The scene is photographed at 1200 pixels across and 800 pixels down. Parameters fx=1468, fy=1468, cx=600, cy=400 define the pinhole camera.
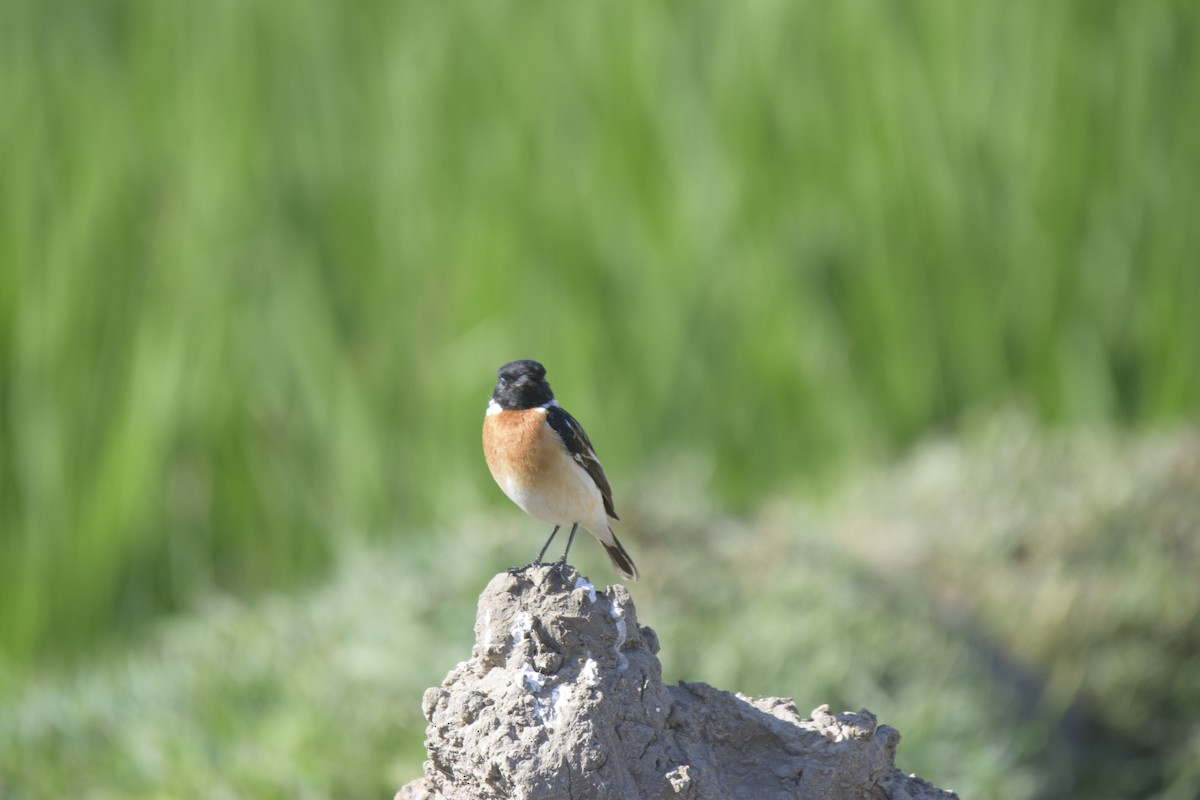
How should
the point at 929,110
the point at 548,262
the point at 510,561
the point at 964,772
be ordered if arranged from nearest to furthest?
1. the point at 964,772
2. the point at 510,561
3. the point at 548,262
4. the point at 929,110

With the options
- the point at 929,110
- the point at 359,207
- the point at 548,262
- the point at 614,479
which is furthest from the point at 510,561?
the point at 929,110

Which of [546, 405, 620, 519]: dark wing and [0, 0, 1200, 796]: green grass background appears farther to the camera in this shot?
[0, 0, 1200, 796]: green grass background

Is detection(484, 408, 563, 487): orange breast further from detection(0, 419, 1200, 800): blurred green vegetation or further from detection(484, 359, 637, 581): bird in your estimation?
detection(0, 419, 1200, 800): blurred green vegetation

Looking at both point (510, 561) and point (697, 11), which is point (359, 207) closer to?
point (697, 11)

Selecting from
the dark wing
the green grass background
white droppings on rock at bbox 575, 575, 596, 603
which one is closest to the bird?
the dark wing

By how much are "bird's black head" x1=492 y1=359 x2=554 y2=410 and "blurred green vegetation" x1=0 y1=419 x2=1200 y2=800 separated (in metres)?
1.46

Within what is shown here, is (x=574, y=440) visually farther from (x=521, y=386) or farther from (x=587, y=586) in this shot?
(x=587, y=586)

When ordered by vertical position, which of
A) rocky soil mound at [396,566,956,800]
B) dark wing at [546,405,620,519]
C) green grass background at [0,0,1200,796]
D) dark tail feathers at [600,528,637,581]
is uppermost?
green grass background at [0,0,1200,796]

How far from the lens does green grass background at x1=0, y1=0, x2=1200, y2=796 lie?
586 cm

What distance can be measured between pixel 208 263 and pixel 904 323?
300 cm

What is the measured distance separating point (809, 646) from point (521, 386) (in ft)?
6.40

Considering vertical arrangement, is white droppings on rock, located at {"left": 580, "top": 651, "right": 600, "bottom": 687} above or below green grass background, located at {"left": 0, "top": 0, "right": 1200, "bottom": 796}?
below

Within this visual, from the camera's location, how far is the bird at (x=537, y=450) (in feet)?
9.18

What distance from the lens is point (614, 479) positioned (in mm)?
5934
